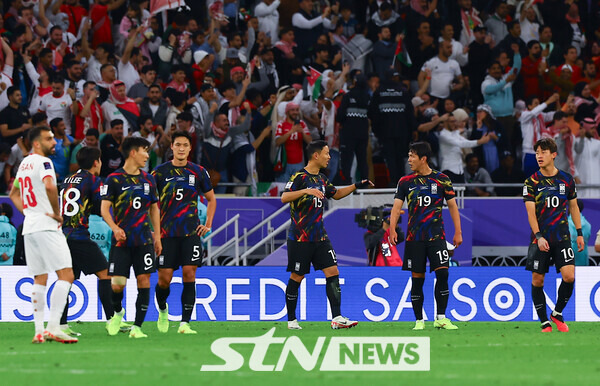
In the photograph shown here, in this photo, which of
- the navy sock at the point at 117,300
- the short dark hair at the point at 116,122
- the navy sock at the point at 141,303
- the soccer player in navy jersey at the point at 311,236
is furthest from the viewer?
the short dark hair at the point at 116,122

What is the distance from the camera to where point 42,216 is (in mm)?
10898

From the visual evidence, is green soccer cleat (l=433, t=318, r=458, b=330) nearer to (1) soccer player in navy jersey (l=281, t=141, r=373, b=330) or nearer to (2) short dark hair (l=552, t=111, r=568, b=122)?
(1) soccer player in navy jersey (l=281, t=141, r=373, b=330)

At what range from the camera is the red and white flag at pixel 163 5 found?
2050cm

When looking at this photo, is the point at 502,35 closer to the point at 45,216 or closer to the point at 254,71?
the point at 254,71

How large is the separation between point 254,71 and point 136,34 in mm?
2364

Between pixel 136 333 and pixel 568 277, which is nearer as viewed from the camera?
pixel 136 333

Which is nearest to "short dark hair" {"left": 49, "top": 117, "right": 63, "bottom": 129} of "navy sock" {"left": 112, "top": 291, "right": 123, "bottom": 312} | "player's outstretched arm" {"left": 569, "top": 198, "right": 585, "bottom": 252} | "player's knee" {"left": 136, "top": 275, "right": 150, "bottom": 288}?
"navy sock" {"left": 112, "top": 291, "right": 123, "bottom": 312}

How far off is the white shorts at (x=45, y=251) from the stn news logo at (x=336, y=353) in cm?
181

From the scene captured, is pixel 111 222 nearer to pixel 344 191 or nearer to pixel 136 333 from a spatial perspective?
pixel 136 333

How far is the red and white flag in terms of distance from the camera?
20502 millimetres

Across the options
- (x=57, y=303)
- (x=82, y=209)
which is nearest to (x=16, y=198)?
(x=57, y=303)

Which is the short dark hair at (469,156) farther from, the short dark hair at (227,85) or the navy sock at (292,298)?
the navy sock at (292,298)

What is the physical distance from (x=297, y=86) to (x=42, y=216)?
10.3 m

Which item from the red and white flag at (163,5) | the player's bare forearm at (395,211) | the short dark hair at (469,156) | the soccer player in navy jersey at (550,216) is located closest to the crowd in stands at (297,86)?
the short dark hair at (469,156)
